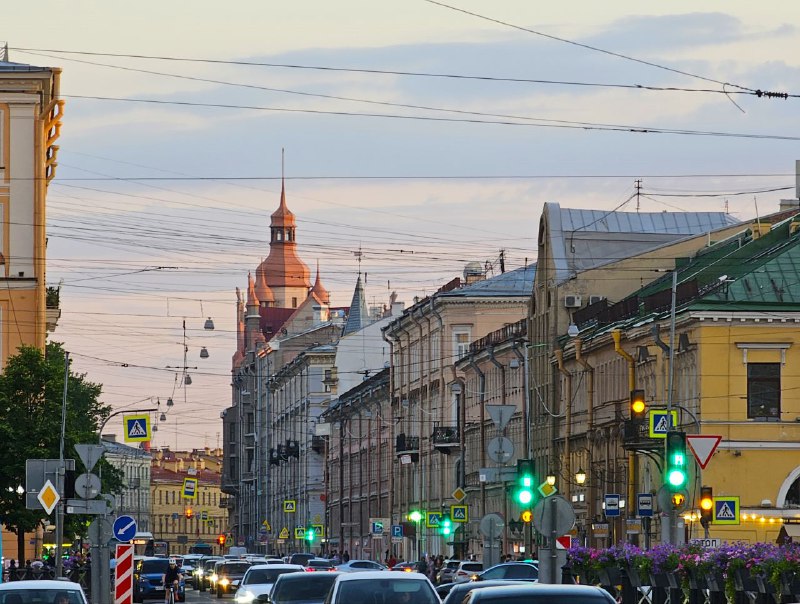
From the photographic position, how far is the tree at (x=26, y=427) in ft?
173

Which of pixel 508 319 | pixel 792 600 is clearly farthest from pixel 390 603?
pixel 508 319

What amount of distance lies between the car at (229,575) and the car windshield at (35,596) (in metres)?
44.6

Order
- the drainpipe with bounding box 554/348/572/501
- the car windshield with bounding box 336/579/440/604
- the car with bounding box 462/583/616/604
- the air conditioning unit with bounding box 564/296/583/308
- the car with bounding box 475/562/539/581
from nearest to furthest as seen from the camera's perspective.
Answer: the car with bounding box 462/583/616/604
the car windshield with bounding box 336/579/440/604
the car with bounding box 475/562/539/581
the drainpipe with bounding box 554/348/572/501
the air conditioning unit with bounding box 564/296/583/308

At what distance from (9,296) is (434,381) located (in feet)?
111

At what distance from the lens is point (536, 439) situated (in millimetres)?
76000

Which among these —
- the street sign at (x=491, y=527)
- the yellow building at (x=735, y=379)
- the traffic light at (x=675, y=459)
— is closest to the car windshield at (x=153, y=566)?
the yellow building at (x=735, y=379)

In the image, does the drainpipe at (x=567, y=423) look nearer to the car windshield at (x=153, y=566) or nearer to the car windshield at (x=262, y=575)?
the car windshield at (x=153, y=566)

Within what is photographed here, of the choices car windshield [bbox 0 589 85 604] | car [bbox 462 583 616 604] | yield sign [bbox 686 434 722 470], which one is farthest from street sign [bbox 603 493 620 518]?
car [bbox 462 583 616 604]

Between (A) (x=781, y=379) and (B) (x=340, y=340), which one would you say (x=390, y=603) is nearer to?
(A) (x=781, y=379)

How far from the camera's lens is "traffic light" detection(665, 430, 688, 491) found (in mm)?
39469

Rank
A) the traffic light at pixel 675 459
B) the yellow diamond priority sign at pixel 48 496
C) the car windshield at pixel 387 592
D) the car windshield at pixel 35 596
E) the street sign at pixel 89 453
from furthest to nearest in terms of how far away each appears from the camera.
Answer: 1. the traffic light at pixel 675 459
2. the street sign at pixel 89 453
3. the yellow diamond priority sign at pixel 48 496
4. the car windshield at pixel 387 592
5. the car windshield at pixel 35 596

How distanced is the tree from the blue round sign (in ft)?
58.8

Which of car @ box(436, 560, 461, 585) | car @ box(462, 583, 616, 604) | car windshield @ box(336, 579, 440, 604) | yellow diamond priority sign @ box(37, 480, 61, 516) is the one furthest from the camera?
car @ box(436, 560, 461, 585)

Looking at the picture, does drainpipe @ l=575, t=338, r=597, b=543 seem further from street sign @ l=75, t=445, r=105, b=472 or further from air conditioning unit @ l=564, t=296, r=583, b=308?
street sign @ l=75, t=445, r=105, b=472
